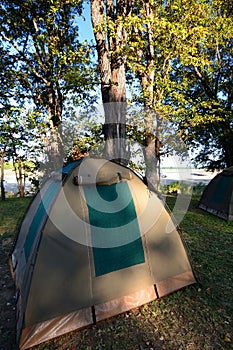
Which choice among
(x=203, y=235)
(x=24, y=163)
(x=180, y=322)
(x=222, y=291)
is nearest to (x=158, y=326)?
A: (x=180, y=322)

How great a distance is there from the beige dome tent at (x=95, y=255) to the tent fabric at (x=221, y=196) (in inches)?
191

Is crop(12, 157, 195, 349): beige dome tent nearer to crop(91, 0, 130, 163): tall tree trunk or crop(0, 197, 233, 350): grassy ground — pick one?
crop(0, 197, 233, 350): grassy ground

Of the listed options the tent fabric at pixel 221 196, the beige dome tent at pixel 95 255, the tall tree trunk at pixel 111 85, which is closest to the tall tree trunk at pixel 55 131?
the tall tree trunk at pixel 111 85

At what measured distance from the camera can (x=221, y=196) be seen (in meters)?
8.09

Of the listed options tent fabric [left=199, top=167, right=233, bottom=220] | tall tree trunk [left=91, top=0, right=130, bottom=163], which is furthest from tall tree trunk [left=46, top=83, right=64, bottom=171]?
tent fabric [left=199, top=167, right=233, bottom=220]

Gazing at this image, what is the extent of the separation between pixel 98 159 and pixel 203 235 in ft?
14.6

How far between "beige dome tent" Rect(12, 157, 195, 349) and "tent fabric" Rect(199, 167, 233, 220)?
484cm

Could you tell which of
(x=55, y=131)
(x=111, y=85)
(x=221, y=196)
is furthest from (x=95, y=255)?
(x=55, y=131)

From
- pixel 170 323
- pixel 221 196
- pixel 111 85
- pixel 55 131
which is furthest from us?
pixel 55 131

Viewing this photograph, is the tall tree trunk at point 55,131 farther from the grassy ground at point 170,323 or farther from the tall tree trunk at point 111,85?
the grassy ground at point 170,323

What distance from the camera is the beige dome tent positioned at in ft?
8.82

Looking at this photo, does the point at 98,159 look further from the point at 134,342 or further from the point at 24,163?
the point at 24,163

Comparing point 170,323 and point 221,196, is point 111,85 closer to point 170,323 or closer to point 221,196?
point 221,196

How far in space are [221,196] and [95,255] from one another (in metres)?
6.68
